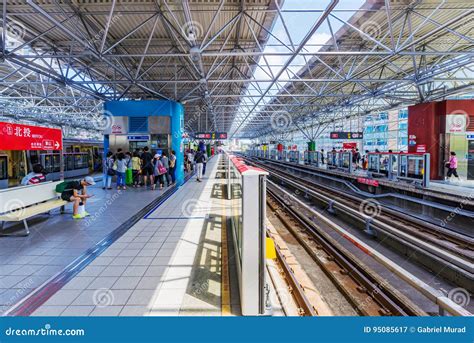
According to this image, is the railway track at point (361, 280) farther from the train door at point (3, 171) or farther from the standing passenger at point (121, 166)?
the train door at point (3, 171)

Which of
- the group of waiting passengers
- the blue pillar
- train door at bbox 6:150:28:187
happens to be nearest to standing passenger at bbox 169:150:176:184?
the group of waiting passengers

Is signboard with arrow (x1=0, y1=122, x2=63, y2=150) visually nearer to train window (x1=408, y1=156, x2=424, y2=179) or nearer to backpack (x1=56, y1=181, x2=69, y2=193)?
backpack (x1=56, y1=181, x2=69, y2=193)

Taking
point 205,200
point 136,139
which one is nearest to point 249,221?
point 205,200

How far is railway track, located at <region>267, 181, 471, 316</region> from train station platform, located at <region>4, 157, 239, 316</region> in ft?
6.20

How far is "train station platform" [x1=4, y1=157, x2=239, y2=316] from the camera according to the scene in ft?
10.5

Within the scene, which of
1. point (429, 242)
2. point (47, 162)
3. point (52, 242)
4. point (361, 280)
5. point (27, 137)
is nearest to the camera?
point (361, 280)

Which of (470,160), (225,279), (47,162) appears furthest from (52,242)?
(470,160)

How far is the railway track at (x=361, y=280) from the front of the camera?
2.53 m

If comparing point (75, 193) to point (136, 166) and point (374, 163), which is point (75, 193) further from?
point (374, 163)

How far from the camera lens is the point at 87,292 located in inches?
139

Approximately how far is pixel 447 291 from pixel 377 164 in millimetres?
10633

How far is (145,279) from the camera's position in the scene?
3.86 m

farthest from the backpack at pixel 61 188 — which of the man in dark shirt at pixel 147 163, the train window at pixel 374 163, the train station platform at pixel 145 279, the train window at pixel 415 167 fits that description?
the train window at pixel 374 163

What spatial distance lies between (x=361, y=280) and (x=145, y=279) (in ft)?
11.9
